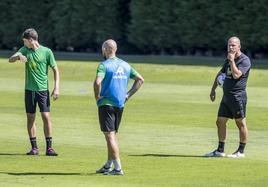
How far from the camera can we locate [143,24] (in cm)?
4338

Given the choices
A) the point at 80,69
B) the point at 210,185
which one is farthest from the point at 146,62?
the point at 210,185

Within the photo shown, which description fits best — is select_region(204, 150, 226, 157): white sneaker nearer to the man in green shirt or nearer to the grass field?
the grass field

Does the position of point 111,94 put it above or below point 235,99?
above

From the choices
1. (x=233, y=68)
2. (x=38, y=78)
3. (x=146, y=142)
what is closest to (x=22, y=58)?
(x=38, y=78)

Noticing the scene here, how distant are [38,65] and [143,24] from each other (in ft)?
88.1

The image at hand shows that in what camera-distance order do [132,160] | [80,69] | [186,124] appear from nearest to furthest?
[132,160], [186,124], [80,69]

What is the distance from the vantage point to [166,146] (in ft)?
58.4

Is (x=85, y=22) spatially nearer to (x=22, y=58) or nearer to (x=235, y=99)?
(x=22, y=58)

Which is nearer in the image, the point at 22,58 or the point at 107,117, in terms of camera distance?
the point at 107,117

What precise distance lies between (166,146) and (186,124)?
3487 millimetres

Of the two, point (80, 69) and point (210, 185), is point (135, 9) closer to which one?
point (80, 69)

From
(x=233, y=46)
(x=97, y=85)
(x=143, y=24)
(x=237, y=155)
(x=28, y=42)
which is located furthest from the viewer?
(x=143, y=24)

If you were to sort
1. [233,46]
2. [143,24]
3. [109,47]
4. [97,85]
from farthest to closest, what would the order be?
1. [143,24]
2. [233,46]
3. [109,47]
4. [97,85]

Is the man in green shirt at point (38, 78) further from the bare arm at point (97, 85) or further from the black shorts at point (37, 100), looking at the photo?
the bare arm at point (97, 85)
